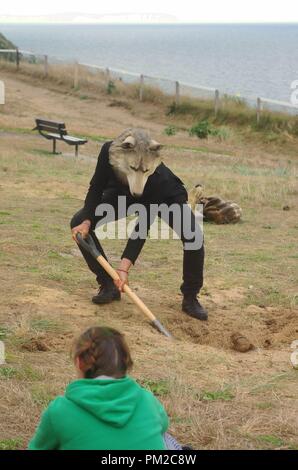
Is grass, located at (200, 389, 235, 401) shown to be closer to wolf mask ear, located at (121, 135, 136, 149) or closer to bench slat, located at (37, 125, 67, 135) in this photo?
wolf mask ear, located at (121, 135, 136, 149)

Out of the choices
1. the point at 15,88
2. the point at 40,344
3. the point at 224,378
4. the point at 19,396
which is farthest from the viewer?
the point at 15,88

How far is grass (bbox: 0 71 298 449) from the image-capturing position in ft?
14.3

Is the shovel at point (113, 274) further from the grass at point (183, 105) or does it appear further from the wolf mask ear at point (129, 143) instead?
the grass at point (183, 105)

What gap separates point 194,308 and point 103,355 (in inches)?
140

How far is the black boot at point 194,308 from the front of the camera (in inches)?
259

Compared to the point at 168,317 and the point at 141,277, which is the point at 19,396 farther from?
the point at 141,277

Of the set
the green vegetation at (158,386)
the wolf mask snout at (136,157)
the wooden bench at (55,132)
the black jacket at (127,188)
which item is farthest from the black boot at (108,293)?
the wooden bench at (55,132)

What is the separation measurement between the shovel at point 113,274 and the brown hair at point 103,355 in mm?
2757

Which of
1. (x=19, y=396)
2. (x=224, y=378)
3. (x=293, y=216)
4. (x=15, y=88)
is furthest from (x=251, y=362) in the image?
(x=15, y=88)

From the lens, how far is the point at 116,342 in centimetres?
312

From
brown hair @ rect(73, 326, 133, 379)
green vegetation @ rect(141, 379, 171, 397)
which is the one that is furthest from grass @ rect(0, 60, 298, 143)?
brown hair @ rect(73, 326, 133, 379)

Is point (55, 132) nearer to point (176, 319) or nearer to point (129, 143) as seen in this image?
point (176, 319)
